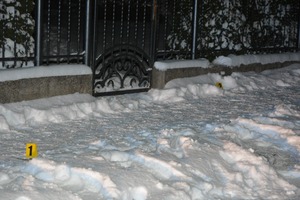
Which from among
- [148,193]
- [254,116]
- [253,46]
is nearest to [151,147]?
[148,193]

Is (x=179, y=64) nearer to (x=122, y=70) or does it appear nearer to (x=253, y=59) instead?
(x=122, y=70)

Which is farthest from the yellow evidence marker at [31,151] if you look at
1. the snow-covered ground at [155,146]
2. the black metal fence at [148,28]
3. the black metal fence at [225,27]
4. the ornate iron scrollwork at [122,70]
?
the black metal fence at [225,27]

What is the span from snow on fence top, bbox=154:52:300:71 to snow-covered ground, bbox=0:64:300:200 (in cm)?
28

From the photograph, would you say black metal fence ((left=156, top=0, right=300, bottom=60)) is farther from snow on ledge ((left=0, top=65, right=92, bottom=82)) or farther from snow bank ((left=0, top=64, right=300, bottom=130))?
snow on ledge ((left=0, top=65, right=92, bottom=82))

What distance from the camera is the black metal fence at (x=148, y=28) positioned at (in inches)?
274

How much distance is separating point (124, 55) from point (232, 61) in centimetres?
226

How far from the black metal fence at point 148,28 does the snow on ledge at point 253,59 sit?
0.19 metres

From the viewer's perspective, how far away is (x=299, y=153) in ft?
18.9

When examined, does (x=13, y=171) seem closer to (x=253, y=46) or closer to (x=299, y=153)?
(x=299, y=153)

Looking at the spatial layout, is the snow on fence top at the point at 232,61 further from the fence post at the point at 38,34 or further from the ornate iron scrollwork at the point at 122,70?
the fence post at the point at 38,34

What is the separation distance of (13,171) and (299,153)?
2.84 m

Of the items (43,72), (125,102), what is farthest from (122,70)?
(43,72)

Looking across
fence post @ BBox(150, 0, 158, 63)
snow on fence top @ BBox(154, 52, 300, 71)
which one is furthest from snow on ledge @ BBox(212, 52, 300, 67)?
fence post @ BBox(150, 0, 158, 63)

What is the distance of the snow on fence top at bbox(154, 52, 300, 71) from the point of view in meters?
8.34
